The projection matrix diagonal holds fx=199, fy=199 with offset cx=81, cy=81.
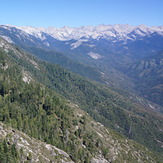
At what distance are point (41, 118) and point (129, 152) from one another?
7827cm

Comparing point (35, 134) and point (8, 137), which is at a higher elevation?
point (8, 137)

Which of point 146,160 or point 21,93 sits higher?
point 21,93

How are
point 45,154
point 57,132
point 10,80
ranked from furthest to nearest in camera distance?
point 10,80, point 57,132, point 45,154

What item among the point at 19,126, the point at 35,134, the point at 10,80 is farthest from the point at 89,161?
the point at 10,80

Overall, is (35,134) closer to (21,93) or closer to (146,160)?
(21,93)

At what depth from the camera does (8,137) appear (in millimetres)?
80250

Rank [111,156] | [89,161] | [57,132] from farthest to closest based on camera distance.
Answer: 1. [111,156]
2. [57,132]
3. [89,161]

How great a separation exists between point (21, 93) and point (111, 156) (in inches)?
3177

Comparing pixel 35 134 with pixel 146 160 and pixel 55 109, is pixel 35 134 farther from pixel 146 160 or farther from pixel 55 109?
pixel 146 160

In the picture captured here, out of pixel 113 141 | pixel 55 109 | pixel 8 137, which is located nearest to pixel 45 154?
pixel 8 137

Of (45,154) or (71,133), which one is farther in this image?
(71,133)

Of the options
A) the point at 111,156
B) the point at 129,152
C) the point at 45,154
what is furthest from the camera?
the point at 129,152

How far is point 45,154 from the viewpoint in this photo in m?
88.6

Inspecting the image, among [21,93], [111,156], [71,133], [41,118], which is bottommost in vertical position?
[111,156]
